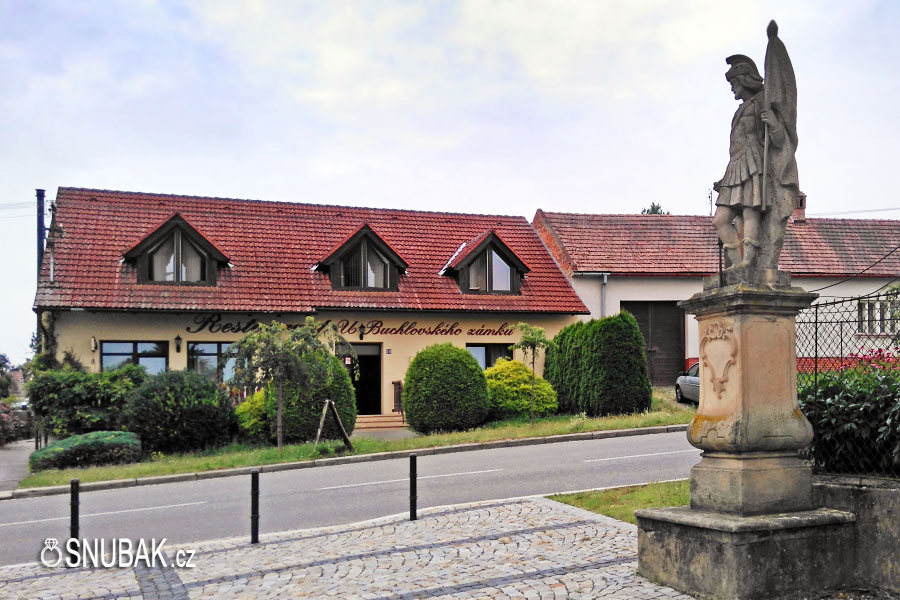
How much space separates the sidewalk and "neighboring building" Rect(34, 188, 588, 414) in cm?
291

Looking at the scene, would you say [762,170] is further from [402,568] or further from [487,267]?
[487,267]

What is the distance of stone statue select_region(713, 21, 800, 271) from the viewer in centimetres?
703

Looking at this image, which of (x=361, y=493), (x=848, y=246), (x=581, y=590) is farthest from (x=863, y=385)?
(x=848, y=246)

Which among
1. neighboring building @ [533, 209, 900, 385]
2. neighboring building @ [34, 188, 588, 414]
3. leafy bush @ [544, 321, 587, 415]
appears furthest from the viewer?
neighboring building @ [533, 209, 900, 385]

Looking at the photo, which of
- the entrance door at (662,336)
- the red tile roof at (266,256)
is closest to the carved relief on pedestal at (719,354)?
the red tile roof at (266,256)

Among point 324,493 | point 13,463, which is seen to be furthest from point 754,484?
point 13,463

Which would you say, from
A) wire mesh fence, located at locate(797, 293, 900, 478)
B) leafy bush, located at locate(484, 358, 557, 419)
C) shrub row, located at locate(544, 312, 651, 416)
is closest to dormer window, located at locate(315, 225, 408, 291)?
leafy bush, located at locate(484, 358, 557, 419)

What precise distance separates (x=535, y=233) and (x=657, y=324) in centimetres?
576

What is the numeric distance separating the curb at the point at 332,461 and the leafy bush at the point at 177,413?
3.77 m

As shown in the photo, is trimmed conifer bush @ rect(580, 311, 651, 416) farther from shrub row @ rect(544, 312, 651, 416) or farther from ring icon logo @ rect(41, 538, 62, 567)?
ring icon logo @ rect(41, 538, 62, 567)

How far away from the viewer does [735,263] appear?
714cm

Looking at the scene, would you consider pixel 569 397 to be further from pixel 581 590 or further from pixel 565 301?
pixel 581 590

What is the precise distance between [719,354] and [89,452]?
14976 mm

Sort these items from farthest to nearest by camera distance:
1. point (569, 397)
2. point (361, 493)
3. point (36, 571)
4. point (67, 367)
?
point (569, 397)
point (67, 367)
point (361, 493)
point (36, 571)
